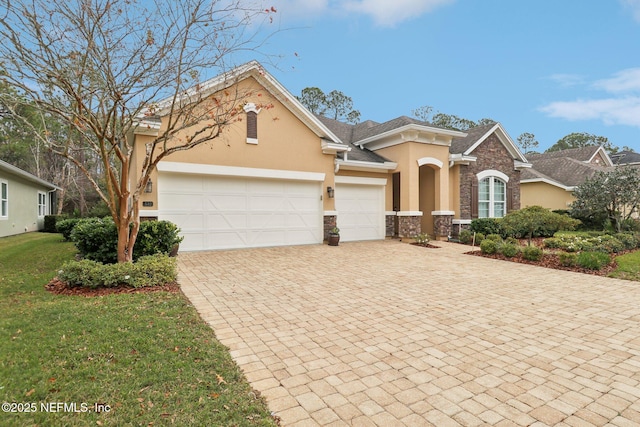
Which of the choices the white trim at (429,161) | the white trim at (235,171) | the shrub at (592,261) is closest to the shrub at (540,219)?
the shrub at (592,261)

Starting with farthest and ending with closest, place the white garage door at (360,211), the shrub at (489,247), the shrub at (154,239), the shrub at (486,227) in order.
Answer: the shrub at (486,227) → the white garage door at (360,211) → the shrub at (489,247) → the shrub at (154,239)

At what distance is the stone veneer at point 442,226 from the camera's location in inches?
613

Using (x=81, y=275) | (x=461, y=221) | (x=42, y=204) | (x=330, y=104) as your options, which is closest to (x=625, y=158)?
(x=330, y=104)

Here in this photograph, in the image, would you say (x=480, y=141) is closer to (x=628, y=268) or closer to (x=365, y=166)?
(x=365, y=166)

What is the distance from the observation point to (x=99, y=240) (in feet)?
25.4

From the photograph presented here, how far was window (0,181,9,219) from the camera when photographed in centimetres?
1529

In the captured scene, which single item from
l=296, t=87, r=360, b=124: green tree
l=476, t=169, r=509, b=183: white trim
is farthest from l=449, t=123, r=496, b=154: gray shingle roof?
l=296, t=87, r=360, b=124: green tree

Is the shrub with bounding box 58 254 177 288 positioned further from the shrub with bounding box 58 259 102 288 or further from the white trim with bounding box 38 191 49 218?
the white trim with bounding box 38 191 49 218

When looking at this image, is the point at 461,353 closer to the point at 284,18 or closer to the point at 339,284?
the point at 339,284

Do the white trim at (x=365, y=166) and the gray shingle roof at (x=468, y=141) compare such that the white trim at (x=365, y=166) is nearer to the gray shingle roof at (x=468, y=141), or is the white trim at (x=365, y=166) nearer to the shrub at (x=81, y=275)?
the gray shingle roof at (x=468, y=141)

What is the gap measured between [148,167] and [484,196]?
15.5 m

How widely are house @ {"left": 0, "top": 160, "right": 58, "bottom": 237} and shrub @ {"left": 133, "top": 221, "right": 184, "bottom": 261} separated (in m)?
10.6

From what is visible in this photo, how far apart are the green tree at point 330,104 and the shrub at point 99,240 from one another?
2462cm

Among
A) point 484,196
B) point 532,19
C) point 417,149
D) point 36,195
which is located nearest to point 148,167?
point 417,149
